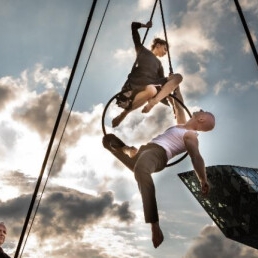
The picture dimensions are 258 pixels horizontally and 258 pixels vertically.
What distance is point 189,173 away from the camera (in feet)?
165

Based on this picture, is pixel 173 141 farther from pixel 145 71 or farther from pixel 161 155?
pixel 145 71

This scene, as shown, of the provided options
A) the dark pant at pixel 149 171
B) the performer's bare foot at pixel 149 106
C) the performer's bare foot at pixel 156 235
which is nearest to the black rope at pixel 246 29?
the dark pant at pixel 149 171

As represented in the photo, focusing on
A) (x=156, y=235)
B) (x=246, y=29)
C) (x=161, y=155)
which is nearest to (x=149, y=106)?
(x=161, y=155)

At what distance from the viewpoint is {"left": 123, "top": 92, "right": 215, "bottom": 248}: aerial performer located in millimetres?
3539

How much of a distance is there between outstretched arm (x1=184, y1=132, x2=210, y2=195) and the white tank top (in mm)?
228

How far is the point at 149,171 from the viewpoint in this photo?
12.5 feet

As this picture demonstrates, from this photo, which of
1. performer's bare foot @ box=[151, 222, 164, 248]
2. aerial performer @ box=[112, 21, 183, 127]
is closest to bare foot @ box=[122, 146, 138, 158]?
aerial performer @ box=[112, 21, 183, 127]

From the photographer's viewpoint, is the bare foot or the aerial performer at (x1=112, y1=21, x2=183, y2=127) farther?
the aerial performer at (x1=112, y1=21, x2=183, y2=127)

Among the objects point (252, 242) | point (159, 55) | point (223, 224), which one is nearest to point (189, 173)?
point (223, 224)

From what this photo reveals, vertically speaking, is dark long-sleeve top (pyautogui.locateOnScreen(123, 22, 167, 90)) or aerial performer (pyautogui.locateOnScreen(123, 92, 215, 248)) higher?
dark long-sleeve top (pyautogui.locateOnScreen(123, 22, 167, 90))

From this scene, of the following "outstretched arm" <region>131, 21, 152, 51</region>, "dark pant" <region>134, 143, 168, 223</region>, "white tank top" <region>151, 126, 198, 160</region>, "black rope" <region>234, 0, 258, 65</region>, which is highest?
"outstretched arm" <region>131, 21, 152, 51</region>

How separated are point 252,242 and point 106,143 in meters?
52.6

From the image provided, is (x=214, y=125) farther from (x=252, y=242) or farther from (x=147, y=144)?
(x=252, y=242)

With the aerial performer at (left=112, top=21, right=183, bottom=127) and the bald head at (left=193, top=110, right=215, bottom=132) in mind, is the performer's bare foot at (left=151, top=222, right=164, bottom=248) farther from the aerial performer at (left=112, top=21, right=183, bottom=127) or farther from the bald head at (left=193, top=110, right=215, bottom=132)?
the aerial performer at (left=112, top=21, right=183, bottom=127)
